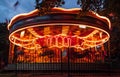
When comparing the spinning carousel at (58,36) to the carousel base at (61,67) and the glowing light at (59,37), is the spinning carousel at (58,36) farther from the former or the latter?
the carousel base at (61,67)

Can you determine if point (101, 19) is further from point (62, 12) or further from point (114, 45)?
point (114, 45)

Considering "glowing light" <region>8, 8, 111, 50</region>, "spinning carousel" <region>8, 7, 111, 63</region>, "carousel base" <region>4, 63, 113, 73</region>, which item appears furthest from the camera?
"glowing light" <region>8, 8, 111, 50</region>

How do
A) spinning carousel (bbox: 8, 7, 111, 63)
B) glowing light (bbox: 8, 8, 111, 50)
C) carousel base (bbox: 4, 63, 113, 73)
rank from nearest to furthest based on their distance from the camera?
carousel base (bbox: 4, 63, 113, 73), spinning carousel (bbox: 8, 7, 111, 63), glowing light (bbox: 8, 8, 111, 50)

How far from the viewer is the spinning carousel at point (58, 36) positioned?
70.8 ft

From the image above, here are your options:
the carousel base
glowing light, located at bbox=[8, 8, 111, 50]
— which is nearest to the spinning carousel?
glowing light, located at bbox=[8, 8, 111, 50]

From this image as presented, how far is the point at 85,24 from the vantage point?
2159 centimetres

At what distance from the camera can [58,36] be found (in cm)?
2805

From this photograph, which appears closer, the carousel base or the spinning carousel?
the carousel base

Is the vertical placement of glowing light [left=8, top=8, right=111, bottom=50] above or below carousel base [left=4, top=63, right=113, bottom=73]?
above

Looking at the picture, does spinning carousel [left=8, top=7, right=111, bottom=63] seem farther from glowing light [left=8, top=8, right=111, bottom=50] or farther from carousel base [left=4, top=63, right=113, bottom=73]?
carousel base [left=4, top=63, right=113, bottom=73]

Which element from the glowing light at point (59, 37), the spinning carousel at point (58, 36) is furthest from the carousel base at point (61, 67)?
the glowing light at point (59, 37)

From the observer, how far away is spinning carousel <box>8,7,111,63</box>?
70.8ft

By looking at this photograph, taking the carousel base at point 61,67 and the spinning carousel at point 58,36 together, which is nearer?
the carousel base at point 61,67

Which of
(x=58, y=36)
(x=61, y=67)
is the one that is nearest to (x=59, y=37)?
(x=58, y=36)
